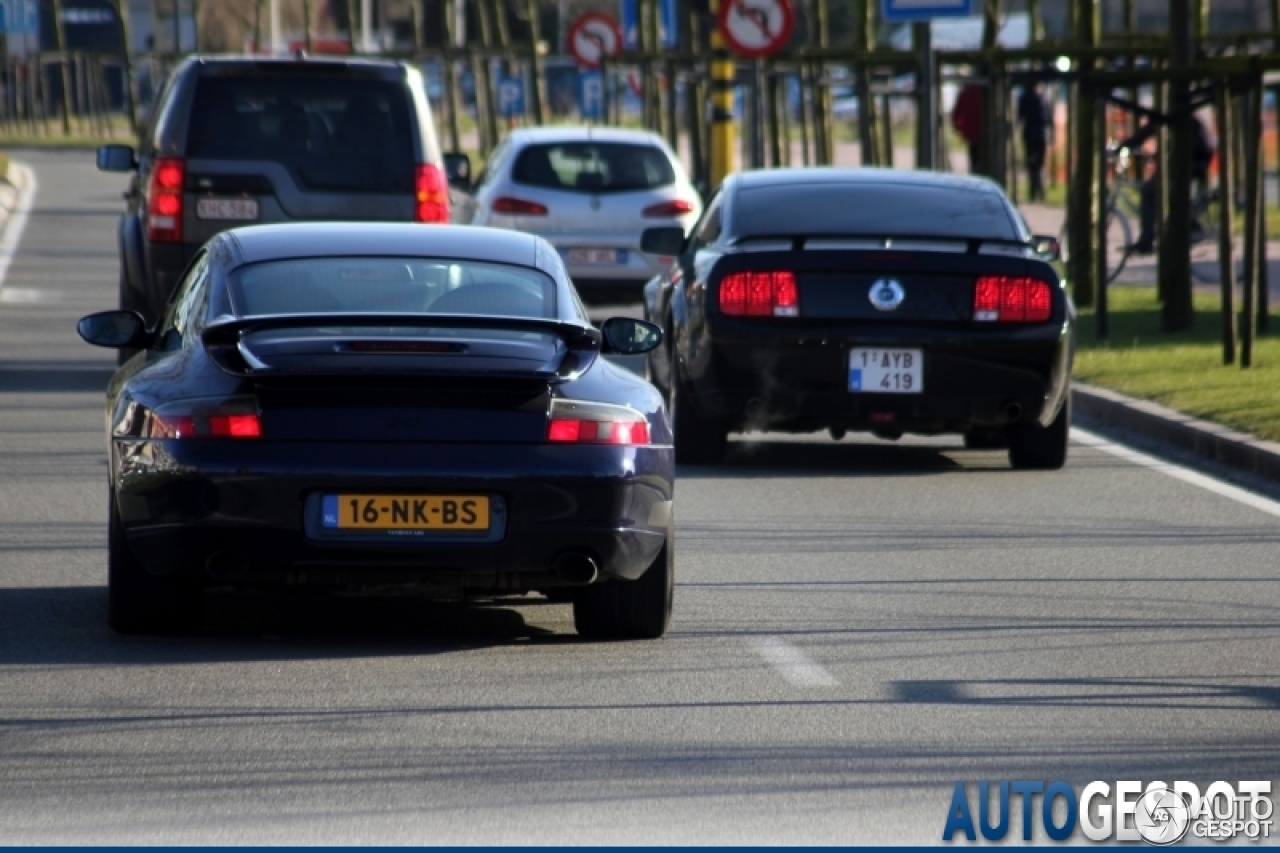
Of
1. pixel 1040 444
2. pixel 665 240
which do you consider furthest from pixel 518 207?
pixel 1040 444

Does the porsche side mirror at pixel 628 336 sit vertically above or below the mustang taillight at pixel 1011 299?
above

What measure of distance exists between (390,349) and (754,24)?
1831 centimetres

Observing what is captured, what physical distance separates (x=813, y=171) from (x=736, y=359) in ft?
6.19

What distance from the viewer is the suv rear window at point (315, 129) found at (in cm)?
1584

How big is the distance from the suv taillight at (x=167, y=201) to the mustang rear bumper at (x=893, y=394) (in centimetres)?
442

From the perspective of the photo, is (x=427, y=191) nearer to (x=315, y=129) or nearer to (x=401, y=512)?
(x=315, y=129)

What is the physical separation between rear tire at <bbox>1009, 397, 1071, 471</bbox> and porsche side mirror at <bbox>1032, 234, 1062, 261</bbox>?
74 centimetres

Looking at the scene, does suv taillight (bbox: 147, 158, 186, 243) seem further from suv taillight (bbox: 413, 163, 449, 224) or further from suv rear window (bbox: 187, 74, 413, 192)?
suv taillight (bbox: 413, 163, 449, 224)

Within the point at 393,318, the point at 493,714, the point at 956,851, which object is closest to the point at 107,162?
the point at 393,318

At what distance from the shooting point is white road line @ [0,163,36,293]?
27953 millimetres

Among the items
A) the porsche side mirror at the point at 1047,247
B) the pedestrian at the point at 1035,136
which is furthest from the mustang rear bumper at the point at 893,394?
the pedestrian at the point at 1035,136

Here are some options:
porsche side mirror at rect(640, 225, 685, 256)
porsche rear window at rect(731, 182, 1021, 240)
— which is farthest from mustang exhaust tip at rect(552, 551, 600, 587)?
porsche side mirror at rect(640, 225, 685, 256)

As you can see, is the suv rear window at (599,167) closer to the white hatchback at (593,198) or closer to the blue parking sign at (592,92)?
the white hatchback at (593,198)

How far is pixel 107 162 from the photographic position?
1747 cm
